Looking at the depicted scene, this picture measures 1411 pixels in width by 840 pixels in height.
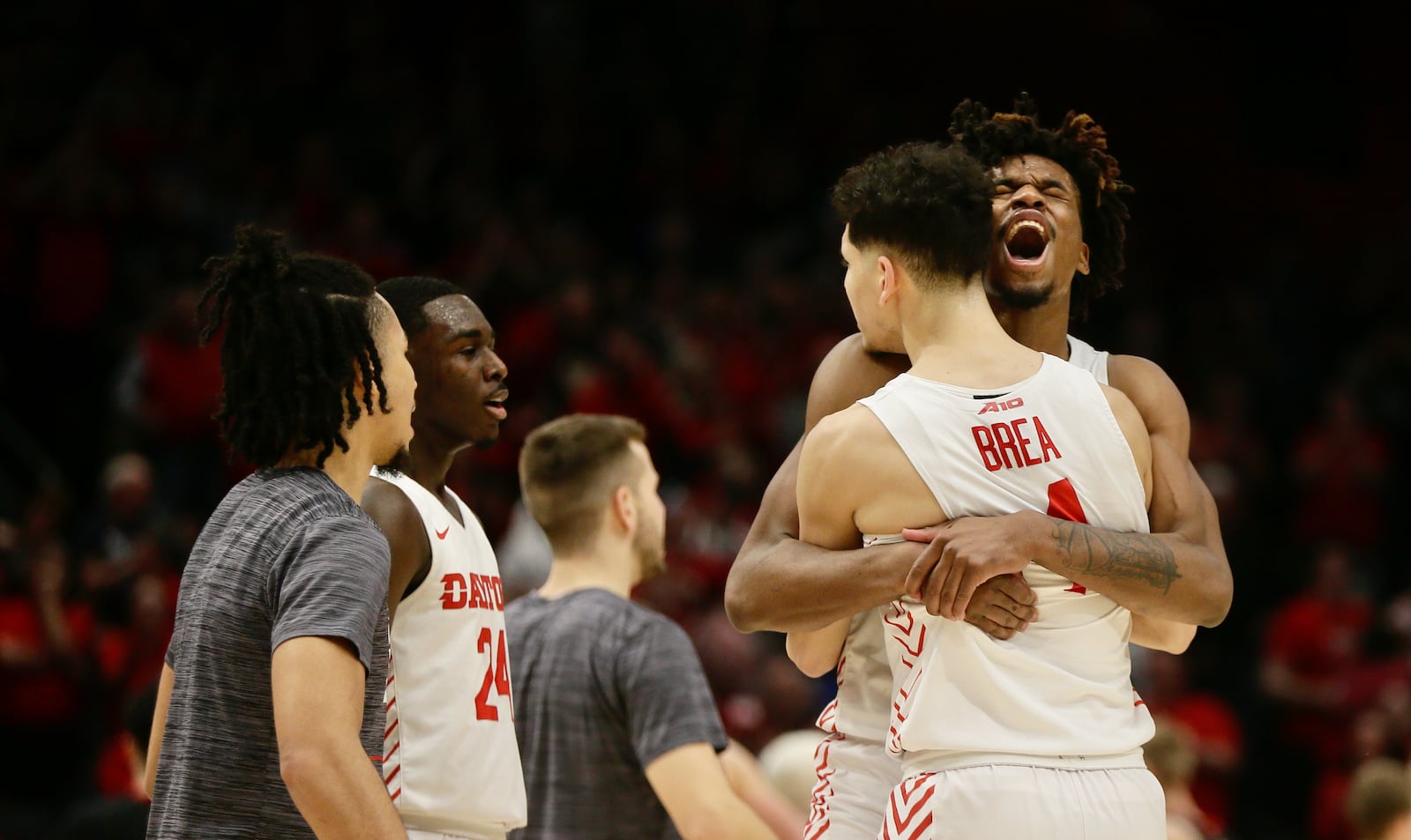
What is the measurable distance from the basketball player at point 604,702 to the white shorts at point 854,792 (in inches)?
35.8

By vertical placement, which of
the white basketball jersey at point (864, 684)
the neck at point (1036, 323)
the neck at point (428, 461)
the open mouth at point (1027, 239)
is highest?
the open mouth at point (1027, 239)

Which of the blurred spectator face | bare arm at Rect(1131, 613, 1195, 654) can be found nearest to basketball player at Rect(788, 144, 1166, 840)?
bare arm at Rect(1131, 613, 1195, 654)

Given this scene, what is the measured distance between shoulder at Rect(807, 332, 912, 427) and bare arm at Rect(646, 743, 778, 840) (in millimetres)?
1191

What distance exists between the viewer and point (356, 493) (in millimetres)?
2930

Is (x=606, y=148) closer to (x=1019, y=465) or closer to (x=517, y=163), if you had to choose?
(x=517, y=163)

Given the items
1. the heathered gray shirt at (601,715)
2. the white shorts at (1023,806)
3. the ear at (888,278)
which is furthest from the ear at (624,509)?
the white shorts at (1023,806)

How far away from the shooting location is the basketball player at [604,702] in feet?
13.8

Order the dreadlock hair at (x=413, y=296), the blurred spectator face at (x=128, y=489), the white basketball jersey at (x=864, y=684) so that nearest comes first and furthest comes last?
the white basketball jersey at (x=864, y=684) < the dreadlock hair at (x=413, y=296) < the blurred spectator face at (x=128, y=489)

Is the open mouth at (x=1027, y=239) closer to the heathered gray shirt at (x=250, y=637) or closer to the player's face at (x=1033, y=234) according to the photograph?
the player's face at (x=1033, y=234)

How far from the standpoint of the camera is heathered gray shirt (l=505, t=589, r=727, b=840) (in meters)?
4.31

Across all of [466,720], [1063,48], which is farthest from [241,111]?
[466,720]

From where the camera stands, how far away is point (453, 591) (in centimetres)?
340

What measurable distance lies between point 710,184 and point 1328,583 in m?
5.78

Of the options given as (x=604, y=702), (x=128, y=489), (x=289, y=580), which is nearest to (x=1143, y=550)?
(x=289, y=580)
